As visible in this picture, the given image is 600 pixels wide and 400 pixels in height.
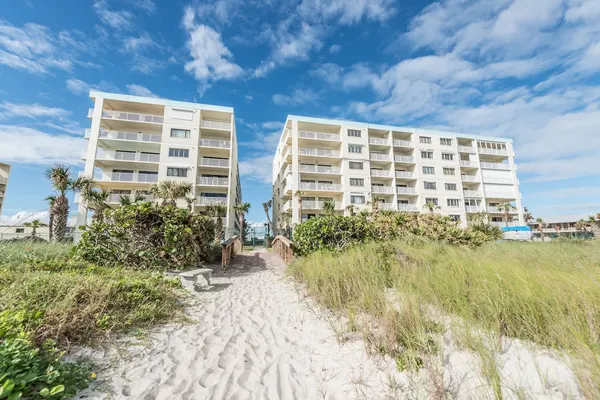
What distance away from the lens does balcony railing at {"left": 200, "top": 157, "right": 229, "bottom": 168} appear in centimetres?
2733

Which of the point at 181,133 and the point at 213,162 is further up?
the point at 181,133

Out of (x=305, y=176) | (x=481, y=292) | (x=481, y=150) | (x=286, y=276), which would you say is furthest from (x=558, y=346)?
(x=481, y=150)

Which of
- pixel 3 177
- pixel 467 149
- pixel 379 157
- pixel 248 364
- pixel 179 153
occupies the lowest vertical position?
pixel 248 364

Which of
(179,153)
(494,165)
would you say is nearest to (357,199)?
(179,153)

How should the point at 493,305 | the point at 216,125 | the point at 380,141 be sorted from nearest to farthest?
1. the point at 493,305
2. the point at 216,125
3. the point at 380,141

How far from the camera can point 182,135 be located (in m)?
26.7

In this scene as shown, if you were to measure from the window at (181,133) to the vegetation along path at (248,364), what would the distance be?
2649 centimetres

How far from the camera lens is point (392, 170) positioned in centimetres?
3269

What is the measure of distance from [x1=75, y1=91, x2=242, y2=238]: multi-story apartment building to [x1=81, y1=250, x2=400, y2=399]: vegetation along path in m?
23.4

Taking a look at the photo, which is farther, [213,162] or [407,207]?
[407,207]

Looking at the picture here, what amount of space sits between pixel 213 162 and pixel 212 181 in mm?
2361

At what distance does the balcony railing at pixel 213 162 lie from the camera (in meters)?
27.3

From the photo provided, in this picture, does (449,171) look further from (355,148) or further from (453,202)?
(355,148)

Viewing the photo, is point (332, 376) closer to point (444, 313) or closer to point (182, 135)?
point (444, 313)
